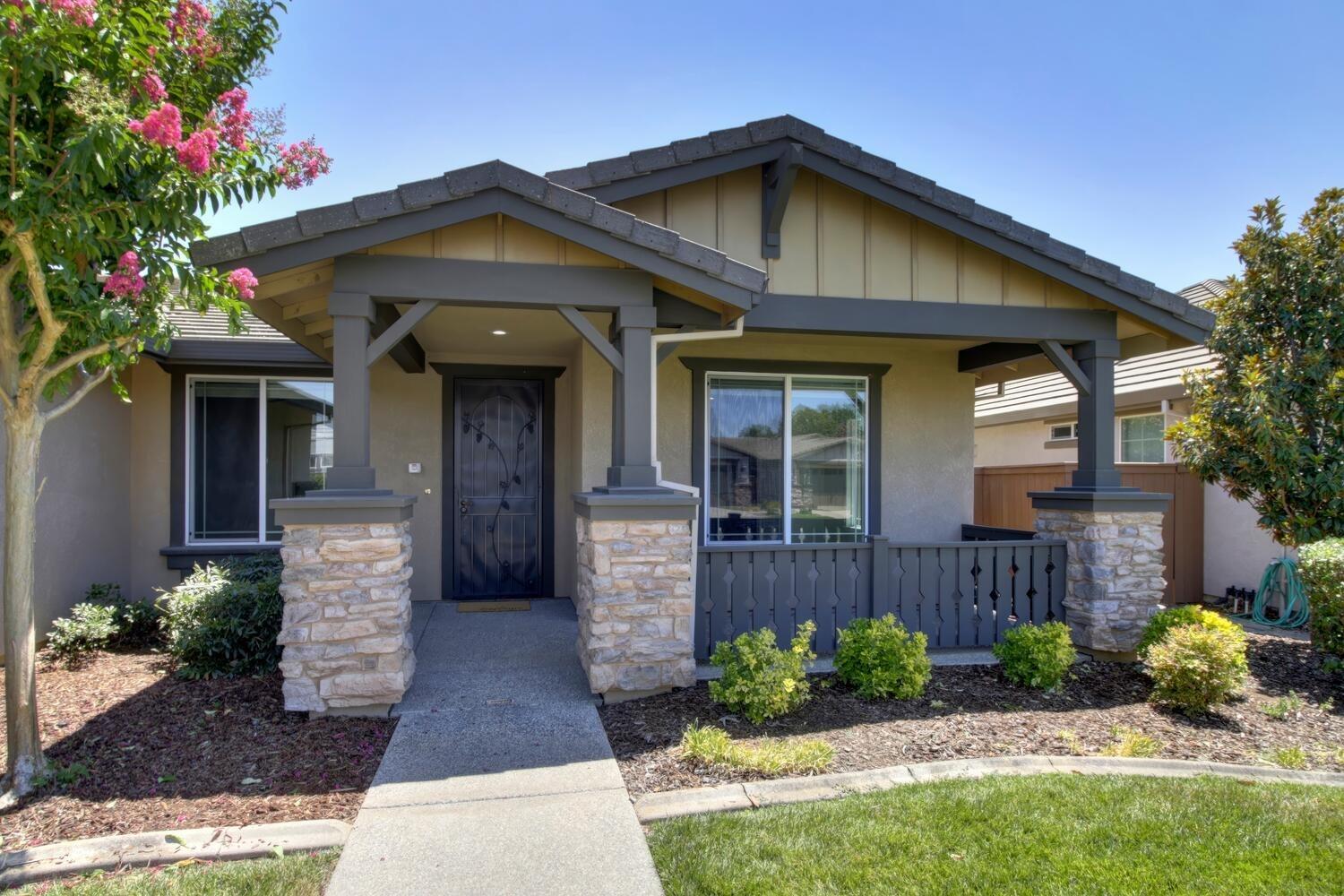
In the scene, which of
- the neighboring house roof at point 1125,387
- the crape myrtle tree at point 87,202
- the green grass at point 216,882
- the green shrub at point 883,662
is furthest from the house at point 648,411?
the neighboring house roof at point 1125,387

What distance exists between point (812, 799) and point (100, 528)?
6644 mm

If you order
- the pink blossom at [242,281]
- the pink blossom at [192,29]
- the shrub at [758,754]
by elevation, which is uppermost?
the pink blossom at [192,29]

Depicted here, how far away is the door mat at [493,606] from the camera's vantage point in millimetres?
7023

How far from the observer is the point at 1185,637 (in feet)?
15.3

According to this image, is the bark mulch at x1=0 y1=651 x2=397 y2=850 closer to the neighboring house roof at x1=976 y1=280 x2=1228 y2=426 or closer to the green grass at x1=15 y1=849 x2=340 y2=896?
the green grass at x1=15 y1=849 x2=340 y2=896

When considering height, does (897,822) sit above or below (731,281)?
below

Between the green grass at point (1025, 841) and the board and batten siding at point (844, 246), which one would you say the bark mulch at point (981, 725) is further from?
the board and batten siding at point (844, 246)

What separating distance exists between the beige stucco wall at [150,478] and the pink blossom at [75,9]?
4.84m

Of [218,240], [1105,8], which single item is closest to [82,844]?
[218,240]

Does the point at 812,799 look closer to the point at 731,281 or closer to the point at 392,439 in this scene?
the point at 731,281

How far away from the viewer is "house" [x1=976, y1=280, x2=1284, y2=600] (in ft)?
26.6

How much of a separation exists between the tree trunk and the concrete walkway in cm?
165

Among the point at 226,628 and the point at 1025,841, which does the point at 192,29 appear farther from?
the point at 1025,841

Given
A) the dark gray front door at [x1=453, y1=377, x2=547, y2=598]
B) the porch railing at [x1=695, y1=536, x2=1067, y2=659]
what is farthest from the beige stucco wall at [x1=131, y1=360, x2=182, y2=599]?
the porch railing at [x1=695, y1=536, x2=1067, y2=659]
